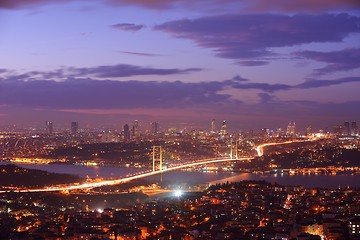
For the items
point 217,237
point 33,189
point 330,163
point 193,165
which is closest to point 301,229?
point 217,237

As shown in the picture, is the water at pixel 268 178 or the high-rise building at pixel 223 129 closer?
the water at pixel 268 178

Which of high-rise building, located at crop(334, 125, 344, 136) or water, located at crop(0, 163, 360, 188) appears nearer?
water, located at crop(0, 163, 360, 188)

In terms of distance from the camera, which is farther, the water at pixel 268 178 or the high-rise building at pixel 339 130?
the high-rise building at pixel 339 130

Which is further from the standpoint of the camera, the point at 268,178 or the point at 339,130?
the point at 339,130

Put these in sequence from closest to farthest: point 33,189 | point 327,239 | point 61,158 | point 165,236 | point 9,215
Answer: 1. point 327,239
2. point 165,236
3. point 9,215
4. point 33,189
5. point 61,158

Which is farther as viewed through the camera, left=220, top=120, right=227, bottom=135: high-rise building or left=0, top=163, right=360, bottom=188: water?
left=220, top=120, right=227, bottom=135: high-rise building

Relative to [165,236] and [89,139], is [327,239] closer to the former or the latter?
[165,236]

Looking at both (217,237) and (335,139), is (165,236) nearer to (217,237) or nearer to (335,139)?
(217,237)

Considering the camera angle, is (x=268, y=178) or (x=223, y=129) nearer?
(x=268, y=178)

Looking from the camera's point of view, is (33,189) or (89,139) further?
(89,139)

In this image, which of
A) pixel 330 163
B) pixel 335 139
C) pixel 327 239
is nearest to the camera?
pixel 327 239

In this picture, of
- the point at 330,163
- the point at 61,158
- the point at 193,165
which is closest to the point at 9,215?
the point at 193,165
